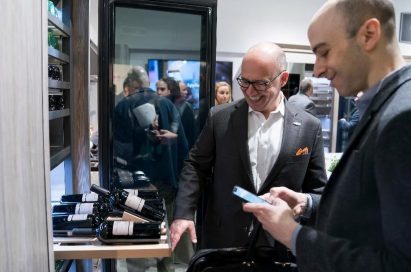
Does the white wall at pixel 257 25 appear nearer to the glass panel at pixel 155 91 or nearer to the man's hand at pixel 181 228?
the glass panel at pixel 155 91

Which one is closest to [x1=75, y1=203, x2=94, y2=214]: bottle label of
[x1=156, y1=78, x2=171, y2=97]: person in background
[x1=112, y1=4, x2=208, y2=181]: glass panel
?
[x1=112, y1=4, x2=208, y2=181]: glass panel

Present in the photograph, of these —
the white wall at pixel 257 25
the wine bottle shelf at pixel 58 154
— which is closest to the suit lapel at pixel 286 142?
the wine bottle shelf at pixel 58 154

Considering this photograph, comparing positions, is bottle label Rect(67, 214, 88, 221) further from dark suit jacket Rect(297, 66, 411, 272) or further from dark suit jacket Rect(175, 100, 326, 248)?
dark suit jacket Rect(297, 66, 411, 272)

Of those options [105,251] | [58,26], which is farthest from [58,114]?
[105,251]

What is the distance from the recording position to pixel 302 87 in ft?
14.8

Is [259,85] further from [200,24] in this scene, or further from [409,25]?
[409,25]

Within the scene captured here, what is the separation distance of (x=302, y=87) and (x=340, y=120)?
3.13 feet

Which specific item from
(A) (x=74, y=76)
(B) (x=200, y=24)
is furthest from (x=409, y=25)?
(A) (x=74, y=76)

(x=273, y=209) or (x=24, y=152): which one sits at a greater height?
(x=24, y=152)

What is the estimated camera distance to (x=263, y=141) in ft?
5.04

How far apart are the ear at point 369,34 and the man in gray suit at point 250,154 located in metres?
0.73

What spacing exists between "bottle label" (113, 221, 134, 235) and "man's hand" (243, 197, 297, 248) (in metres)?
0.42

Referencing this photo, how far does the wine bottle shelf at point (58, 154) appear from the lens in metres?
1.46

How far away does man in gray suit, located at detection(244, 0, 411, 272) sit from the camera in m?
0.60
